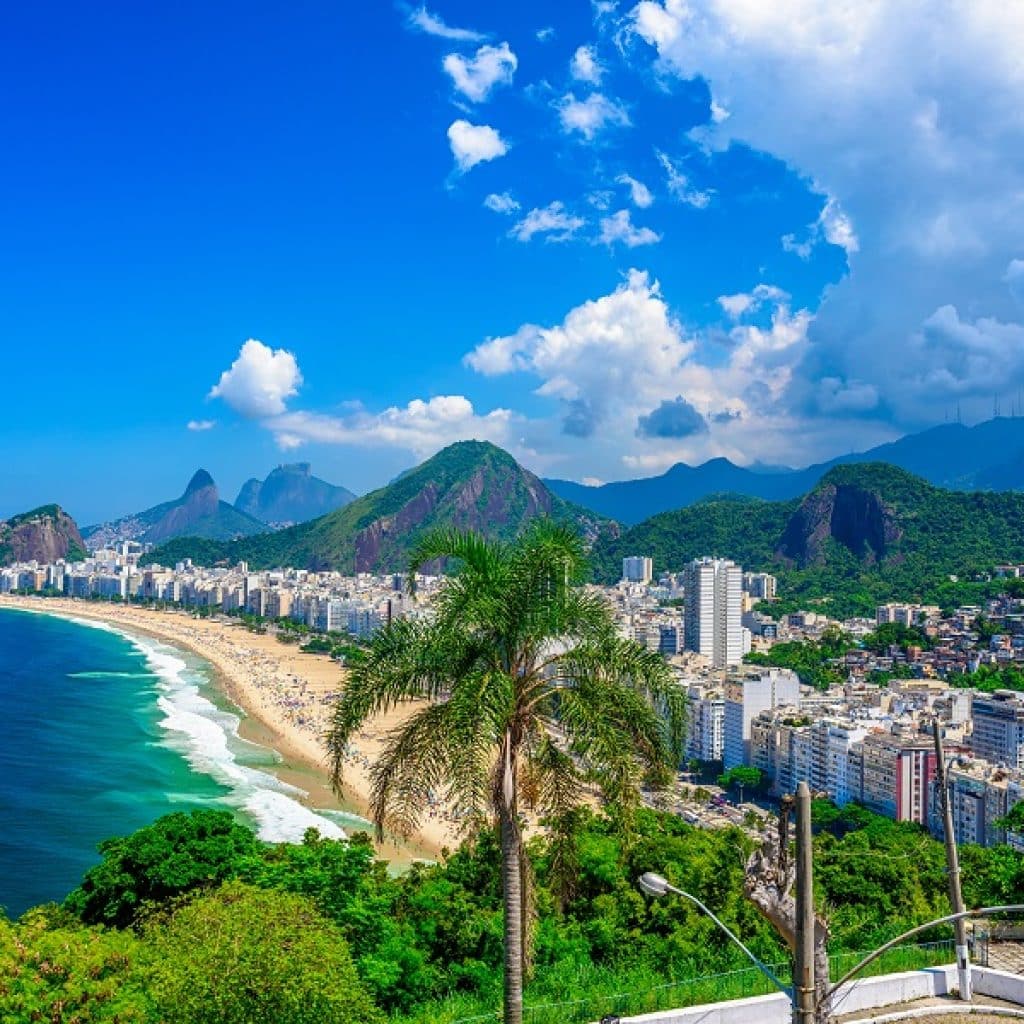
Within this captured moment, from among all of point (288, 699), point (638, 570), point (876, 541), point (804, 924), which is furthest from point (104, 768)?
point (638, 570)

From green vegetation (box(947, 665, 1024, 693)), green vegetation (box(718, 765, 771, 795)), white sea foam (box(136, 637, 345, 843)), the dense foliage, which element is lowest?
green vegetation (box(718, 765, 771, 795))

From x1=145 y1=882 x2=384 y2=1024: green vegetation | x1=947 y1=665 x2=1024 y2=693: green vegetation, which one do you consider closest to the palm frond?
x1=145 y1=882 x2=384 y2=1024: green vegetation

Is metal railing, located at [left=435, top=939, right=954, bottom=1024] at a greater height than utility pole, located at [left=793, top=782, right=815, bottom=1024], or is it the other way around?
utility pole, located at [left=793, top=782, right=815, bottom=1024]

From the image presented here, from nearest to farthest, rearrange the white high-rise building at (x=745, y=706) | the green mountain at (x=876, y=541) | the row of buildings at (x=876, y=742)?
the row of buildings at (x=876, y=742), the white high-rise building at (x=745, y=706), the green mountain at (x=876, y=541)

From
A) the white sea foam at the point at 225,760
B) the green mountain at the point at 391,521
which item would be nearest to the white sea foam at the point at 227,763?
the white sea foam at the point at 225,760

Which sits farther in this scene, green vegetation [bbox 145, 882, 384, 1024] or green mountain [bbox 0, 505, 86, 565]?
green mountain [bbox 0, 505, 86, 565]

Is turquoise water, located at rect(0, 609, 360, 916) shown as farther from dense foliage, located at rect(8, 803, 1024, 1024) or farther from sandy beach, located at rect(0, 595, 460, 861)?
dense foliage, located at rect(8, 803, 1024, 1024)

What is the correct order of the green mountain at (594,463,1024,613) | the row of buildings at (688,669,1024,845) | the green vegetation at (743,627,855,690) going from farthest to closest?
1. the green mountain at (594,463,1024,613)
2. the green vegetation at (743,627,855,690)
3. the row of buildings at (688,669,1024,845)

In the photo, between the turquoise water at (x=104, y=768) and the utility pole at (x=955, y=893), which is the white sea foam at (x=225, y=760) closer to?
the turquoise water at (x=104, y=768)

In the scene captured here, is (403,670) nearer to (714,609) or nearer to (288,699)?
(288,699)
